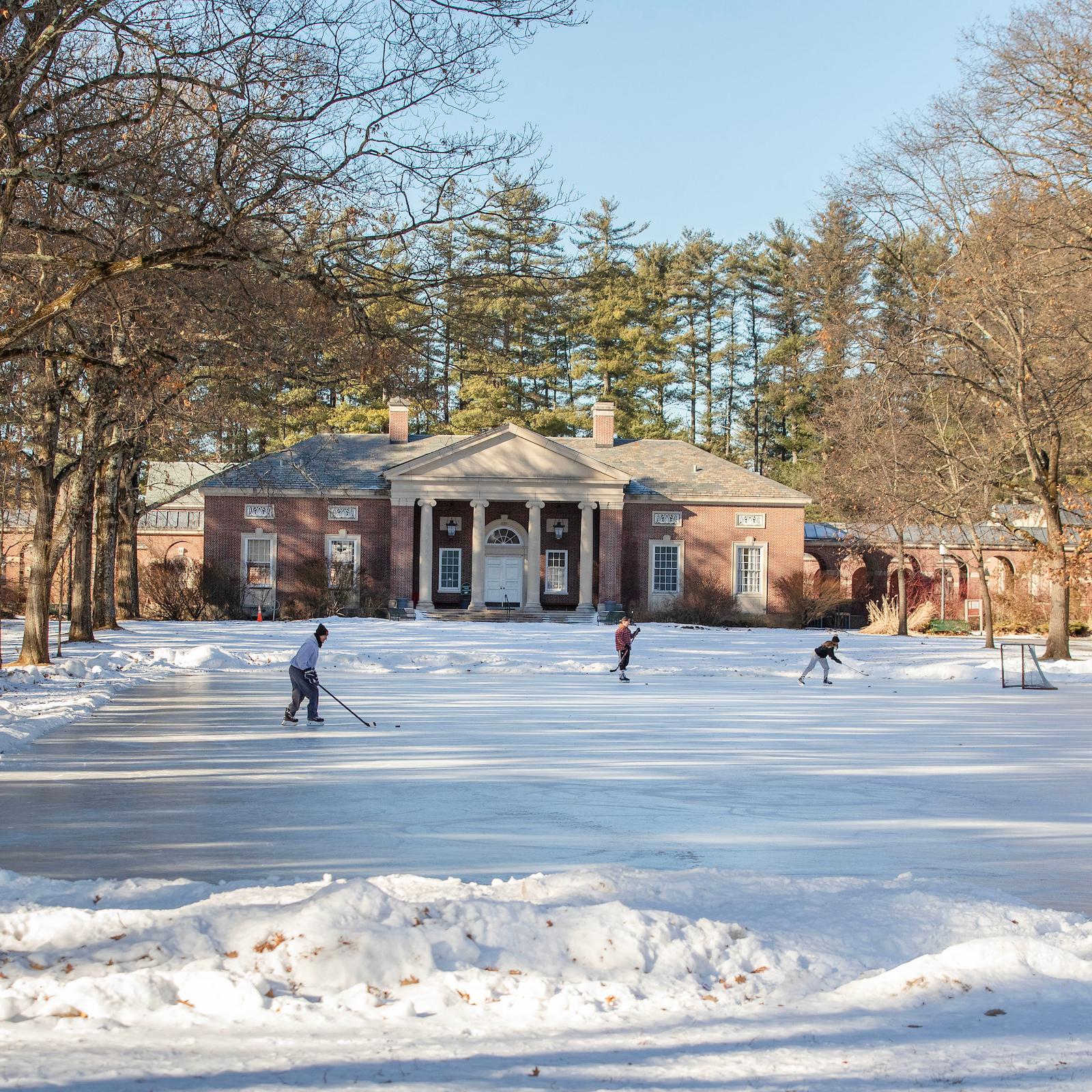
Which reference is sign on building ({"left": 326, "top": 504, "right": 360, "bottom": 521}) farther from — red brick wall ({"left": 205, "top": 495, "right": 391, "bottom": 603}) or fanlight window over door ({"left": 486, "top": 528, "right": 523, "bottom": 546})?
fanlight window over door ({"left": 486, "top": 528, "right": 523, "bottom": 546})

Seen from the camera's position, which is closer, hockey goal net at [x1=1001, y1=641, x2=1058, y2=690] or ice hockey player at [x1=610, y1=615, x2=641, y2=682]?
hockey goal net at [x1=1001, y1=641, x2=1058, y2=690]

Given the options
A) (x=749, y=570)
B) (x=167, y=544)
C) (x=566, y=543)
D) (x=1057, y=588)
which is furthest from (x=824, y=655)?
(x=167, y=544)

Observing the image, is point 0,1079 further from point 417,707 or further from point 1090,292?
point 1090,292

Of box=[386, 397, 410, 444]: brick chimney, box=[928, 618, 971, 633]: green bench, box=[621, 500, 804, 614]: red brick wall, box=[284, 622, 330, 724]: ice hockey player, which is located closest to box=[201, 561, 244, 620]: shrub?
box=[386, 397, 410, 444]: brick chimney

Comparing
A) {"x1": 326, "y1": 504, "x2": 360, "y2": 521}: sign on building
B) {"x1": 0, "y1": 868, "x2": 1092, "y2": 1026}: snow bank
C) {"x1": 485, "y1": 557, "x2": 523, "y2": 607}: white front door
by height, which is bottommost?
{"x1": 0, "y1": 868, "x2": 1092, "y2": 1026}: snow bank

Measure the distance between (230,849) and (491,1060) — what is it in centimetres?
402

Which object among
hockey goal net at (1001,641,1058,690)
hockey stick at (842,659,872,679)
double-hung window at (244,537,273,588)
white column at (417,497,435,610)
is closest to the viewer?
hockey goal net at (1001,641,1058,690)

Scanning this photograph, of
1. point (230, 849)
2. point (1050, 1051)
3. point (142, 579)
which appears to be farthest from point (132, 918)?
point (142, 579)

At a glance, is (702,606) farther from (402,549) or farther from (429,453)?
(429,453)

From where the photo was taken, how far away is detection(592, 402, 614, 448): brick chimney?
49125 mm

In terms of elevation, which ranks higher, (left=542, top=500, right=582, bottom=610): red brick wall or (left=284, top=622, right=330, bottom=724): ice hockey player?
(left=542, top=500, right=582, bottom=610): red brick wall

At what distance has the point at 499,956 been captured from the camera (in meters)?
5.47

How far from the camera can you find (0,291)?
625 inches

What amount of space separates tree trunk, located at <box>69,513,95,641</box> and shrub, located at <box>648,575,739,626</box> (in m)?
20.7
